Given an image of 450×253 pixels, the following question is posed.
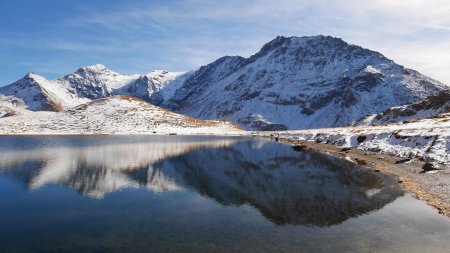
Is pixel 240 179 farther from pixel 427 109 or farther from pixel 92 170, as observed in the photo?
pixel 427 109

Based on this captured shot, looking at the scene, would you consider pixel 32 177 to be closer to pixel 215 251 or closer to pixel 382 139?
pixel 215 251

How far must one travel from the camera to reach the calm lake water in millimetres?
25359

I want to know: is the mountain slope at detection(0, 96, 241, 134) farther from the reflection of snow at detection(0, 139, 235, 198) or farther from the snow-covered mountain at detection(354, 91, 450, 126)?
the snow-covered mountain at detection(354, 91, 450, 126)

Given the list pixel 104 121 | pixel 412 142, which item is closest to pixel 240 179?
pixel 412 142

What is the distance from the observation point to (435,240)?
26.9 m

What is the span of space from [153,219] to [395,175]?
38.6 metres

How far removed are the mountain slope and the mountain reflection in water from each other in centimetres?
7923

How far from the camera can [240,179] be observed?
53406 mm

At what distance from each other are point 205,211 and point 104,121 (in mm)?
139979

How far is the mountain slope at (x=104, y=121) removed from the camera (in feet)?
480

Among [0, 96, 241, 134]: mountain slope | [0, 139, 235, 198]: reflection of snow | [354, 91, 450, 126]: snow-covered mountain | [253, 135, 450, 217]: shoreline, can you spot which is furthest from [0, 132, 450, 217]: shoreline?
[0, 96, 241, 134]: mountain slope

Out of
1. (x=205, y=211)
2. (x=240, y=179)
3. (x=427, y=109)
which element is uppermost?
(x=427, y=109)

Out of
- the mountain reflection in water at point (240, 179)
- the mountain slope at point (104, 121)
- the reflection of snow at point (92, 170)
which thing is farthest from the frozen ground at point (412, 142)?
the mountain slope at point (104, 121)

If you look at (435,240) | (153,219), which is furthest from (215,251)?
(435,240)
